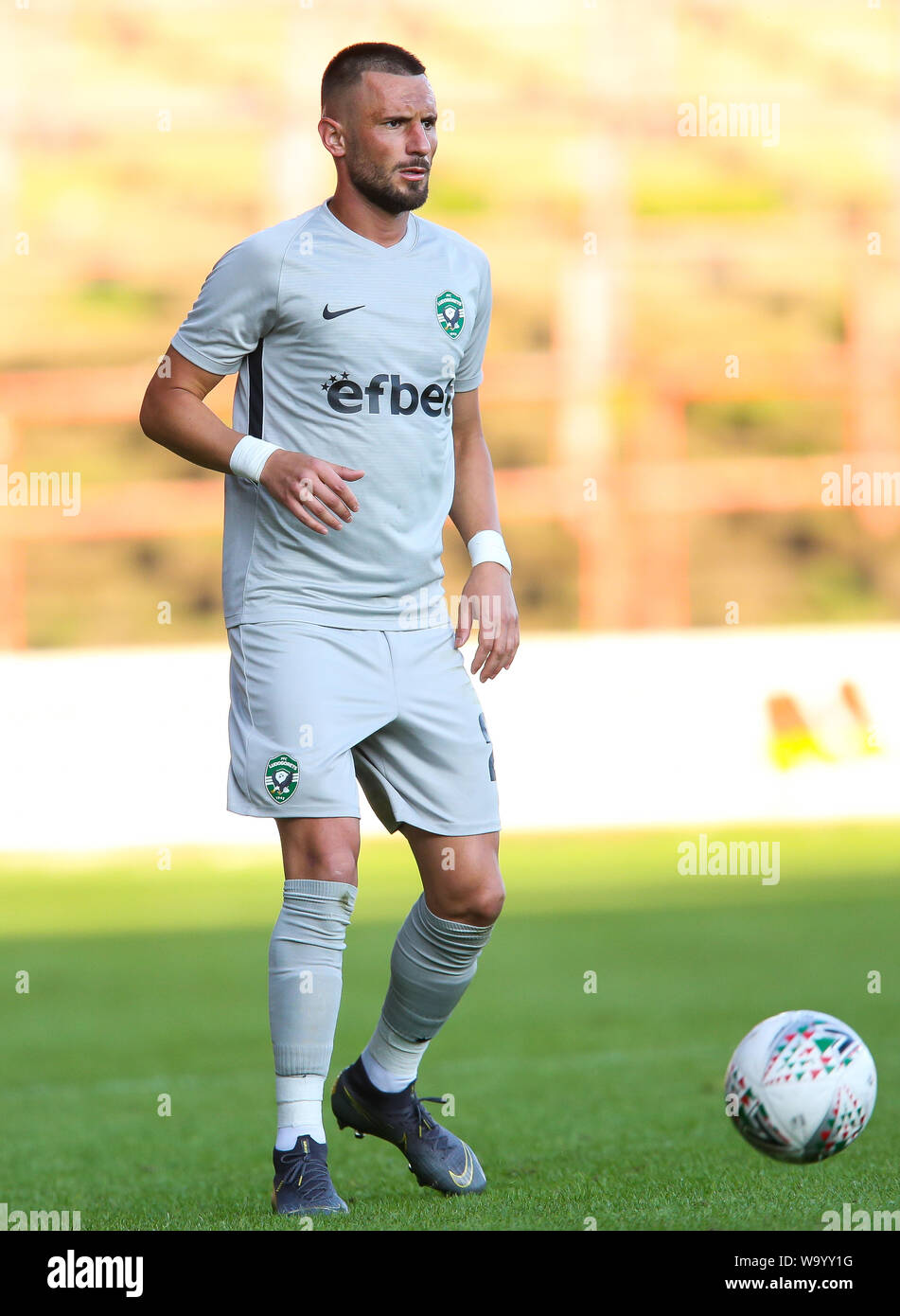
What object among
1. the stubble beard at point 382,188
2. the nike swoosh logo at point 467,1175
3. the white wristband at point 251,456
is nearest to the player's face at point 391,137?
the stubble beard at point 382,188

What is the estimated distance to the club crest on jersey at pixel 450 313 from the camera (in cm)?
400

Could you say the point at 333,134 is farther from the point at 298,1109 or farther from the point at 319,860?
the point at 298,1109

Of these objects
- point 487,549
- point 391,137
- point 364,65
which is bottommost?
point 487,549

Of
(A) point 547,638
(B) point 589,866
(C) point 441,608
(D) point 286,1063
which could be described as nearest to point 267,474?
(C) point 441,608

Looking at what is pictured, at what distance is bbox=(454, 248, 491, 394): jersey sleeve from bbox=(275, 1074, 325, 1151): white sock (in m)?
1.58

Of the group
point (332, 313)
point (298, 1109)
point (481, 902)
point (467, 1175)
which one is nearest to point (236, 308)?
point (332, 313)

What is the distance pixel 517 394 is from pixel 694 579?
9.64 meters

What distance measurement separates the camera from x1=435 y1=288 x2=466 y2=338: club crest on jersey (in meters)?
4.00

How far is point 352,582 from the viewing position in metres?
3.93

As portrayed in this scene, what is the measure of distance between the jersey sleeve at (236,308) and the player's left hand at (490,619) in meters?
0.72

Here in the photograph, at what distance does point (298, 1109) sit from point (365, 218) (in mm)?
1861

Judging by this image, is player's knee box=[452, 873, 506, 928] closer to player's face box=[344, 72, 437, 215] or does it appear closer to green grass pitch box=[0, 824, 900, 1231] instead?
green grass pitch box=[0, 824, 900, 1231]

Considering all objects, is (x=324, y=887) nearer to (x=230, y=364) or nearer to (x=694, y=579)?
(x=230, y=364)

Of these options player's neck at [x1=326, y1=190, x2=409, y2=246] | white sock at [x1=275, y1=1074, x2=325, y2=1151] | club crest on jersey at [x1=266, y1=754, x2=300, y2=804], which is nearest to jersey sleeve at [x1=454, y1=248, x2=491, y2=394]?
player's neck at [x1=326, y1=190, x2=409, y2=246]
